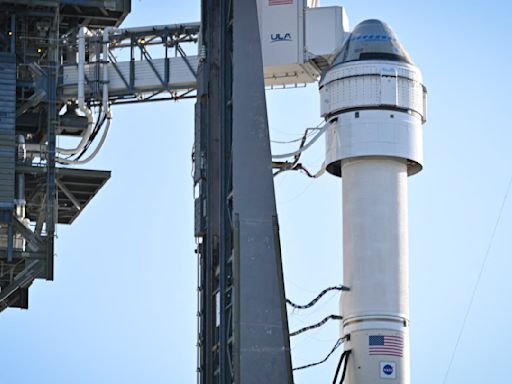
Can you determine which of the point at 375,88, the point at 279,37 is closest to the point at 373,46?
the point at 375,88

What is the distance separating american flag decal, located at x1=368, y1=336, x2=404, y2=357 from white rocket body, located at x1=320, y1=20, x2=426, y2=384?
0.8 inches

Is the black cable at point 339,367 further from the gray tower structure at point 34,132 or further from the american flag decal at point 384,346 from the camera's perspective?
the gray tower structure at point 34,132

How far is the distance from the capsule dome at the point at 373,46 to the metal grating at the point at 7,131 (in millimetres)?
11178

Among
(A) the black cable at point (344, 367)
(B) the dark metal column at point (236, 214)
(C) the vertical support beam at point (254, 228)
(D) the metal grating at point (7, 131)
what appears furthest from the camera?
(D) the metal grating at point (7, 131)

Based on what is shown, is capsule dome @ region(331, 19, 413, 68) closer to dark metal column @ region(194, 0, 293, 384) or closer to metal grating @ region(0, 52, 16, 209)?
dark metal column @ region(194, 0, 293, 384)

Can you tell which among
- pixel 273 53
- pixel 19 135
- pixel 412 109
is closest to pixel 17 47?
pixel 19 135

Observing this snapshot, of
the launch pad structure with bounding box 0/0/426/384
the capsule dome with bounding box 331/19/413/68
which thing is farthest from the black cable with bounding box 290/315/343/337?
the capsule dome with bounding box 331/19/413/68

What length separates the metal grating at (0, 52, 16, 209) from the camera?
1932 inches

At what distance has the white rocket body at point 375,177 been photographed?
39.4m

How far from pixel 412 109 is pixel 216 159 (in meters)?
4.55

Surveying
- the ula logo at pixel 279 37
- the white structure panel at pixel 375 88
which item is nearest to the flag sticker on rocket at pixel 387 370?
the white structure panel at pixel 375 88

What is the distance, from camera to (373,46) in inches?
1623

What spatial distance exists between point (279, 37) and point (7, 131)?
9.71 metres

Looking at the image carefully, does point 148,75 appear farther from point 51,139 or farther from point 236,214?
point 236,214
